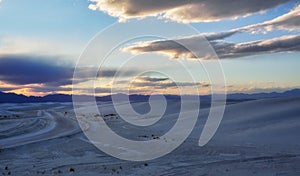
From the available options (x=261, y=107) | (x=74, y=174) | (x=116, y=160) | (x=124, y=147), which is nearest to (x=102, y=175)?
(x=74, y=174)

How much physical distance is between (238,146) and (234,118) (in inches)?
634

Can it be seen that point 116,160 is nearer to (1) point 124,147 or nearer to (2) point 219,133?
(1) point 124,147

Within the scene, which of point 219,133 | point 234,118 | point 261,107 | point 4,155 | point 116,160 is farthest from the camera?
point 261,107

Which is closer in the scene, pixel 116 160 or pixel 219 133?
pixel 116 160

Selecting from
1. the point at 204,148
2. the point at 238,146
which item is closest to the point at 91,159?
the point at 204,148

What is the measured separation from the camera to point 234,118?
3825 centimetres

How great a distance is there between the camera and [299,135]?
2444 centimetres

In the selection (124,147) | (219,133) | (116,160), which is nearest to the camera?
(116,160)

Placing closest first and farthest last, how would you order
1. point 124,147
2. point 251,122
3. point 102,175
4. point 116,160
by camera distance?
point 102,175
point 116,160
point 124,147
point 251,122

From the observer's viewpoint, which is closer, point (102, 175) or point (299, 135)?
point (102, 175)

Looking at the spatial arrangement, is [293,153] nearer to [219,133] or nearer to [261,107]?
[219,133]

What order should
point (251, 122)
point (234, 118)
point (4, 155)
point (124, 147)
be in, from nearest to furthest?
point (4, 155)
point (124, 147)
point (251, 122)
point (234, 118)

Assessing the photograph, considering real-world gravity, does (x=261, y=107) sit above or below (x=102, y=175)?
above

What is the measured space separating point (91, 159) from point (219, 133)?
1440 cm
